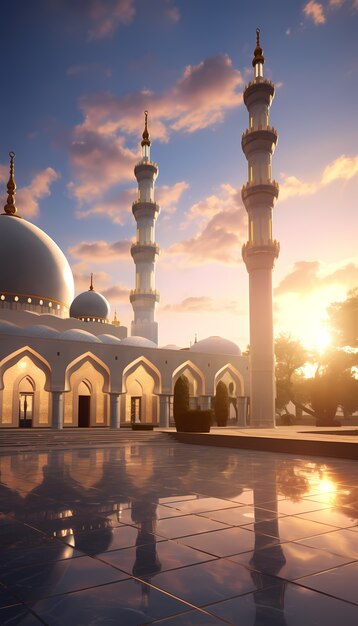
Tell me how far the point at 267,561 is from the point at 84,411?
27241mm

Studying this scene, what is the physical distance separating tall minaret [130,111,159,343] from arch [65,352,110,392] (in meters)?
9.55

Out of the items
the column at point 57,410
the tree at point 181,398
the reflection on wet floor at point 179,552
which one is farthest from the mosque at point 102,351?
the reflection on wet floor at point 179,552

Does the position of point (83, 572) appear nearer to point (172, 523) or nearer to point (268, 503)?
point (172, 523)

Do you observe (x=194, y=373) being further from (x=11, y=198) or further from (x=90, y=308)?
(x=11, y=198)

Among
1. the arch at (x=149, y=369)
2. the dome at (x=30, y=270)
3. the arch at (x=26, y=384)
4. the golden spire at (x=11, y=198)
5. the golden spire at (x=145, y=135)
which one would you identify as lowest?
Result: the arch at (x=26, y=384)

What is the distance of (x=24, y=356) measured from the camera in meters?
25.0

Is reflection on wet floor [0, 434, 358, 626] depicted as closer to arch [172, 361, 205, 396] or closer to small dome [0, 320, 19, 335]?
small dome [0, 320, 19, 335]

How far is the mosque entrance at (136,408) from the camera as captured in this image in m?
32.1

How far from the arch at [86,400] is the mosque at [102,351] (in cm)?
6

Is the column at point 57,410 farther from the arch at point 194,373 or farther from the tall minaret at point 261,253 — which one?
the tall minaret at point 261,253

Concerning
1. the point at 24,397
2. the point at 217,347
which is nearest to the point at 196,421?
the point at 24,397

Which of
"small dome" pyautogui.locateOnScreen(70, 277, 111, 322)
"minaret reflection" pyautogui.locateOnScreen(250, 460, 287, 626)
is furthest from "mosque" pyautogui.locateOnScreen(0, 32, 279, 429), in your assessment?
"minaret reflection" pyautogui.locateOnScreen(250, 460, 287, 626)

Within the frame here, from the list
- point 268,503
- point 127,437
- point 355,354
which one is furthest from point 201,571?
point 355,354

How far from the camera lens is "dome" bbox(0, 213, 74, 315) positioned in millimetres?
30875
